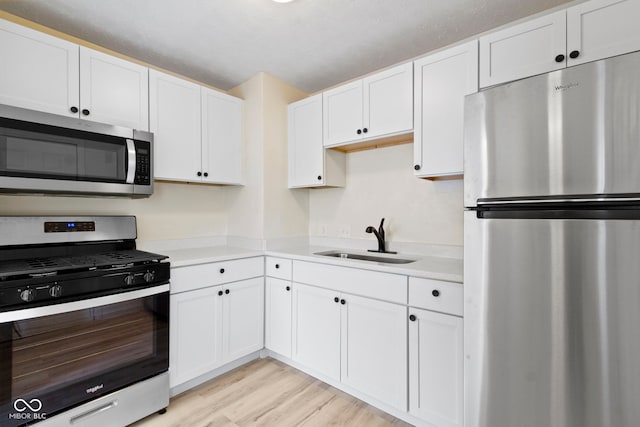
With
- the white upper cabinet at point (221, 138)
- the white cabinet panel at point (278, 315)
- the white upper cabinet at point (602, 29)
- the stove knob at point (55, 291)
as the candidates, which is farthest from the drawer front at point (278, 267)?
the white upper cabinet at point (602, 29)

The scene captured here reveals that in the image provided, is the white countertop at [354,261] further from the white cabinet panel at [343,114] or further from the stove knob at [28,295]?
the white cabinet panel at [343,114]

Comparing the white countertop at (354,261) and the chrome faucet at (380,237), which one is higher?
the chrome faucet at (380,237)

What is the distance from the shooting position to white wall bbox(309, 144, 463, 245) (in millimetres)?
2238

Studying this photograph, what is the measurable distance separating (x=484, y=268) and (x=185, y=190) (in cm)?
246

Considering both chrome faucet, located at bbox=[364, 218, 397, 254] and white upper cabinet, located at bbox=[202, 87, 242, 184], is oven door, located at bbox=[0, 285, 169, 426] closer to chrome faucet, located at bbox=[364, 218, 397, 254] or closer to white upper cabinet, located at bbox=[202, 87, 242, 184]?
white upper cabinet, located at bbox=[202, 87, 242, 184]

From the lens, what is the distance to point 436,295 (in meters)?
1.64

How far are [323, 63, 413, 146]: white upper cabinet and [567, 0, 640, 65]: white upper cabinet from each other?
0.85 meters

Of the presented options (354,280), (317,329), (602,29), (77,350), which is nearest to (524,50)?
(602,29)

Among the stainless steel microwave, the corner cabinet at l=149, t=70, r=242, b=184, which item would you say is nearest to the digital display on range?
the stainless steel microwave

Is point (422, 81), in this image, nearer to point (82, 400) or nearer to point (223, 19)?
point (223, 19)

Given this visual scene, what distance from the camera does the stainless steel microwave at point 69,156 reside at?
160cm

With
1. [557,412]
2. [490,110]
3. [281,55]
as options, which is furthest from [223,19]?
[557,412]

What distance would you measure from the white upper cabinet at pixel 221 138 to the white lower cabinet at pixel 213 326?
0.96m

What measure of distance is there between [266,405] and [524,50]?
261 cm
